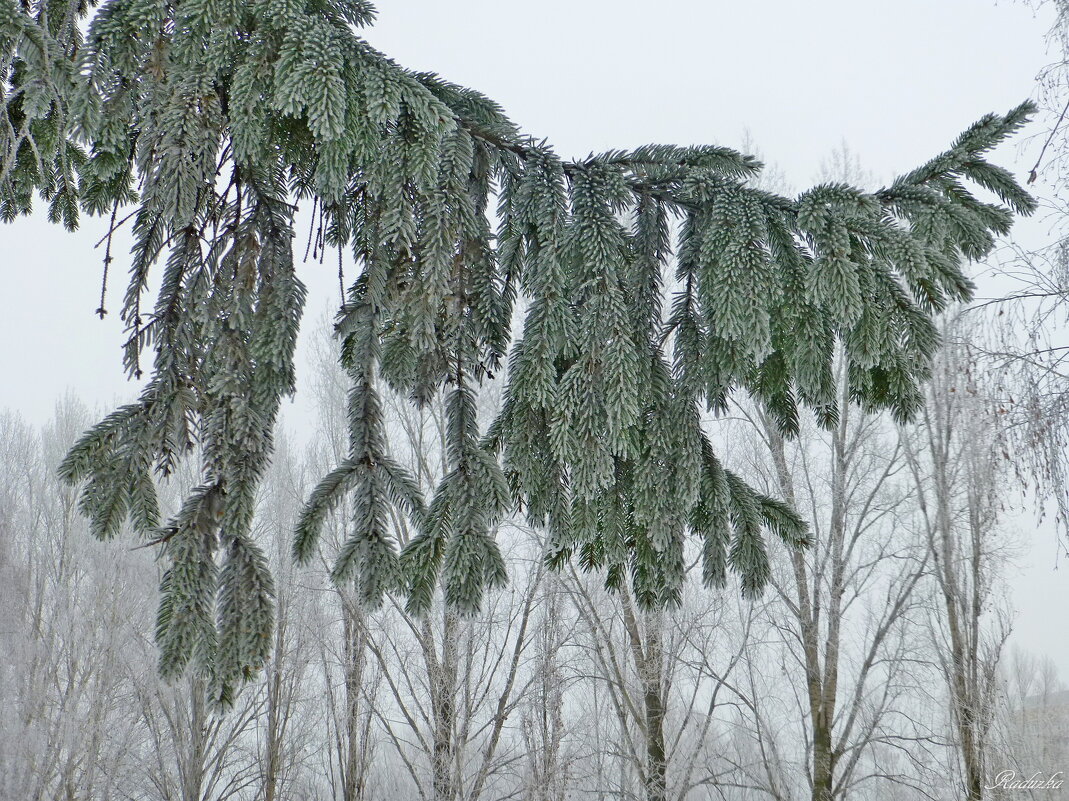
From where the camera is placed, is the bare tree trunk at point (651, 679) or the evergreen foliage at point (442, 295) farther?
the bare tree trunk at point (651, 679)

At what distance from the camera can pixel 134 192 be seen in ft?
6.22

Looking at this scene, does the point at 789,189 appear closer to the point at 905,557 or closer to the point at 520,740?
the point at 905,557

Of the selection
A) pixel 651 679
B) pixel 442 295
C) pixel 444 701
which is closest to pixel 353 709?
pixel 444 701

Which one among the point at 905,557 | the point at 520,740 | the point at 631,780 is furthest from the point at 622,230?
the point at 631,780

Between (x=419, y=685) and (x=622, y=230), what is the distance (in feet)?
26.2

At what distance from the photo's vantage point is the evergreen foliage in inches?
44.3

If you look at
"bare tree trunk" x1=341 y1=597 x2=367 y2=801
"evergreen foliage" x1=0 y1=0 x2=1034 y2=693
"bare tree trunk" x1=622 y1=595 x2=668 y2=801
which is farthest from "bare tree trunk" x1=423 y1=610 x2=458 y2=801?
"evergreen foliage" x1=0 y1=0 x2=1034 y2=693

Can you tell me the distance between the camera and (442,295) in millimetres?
1212

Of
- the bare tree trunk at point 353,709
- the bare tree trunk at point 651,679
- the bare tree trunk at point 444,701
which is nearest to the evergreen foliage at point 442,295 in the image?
the bare tree trunk at point 651,679

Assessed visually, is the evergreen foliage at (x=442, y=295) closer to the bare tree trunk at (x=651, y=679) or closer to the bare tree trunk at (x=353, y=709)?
the bare tree trunk at (x=651, y=679)

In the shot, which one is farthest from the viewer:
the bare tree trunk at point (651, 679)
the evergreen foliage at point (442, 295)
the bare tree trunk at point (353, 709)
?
the bare tree trunk at point (353, 709)

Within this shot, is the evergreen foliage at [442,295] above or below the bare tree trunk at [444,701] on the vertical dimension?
above

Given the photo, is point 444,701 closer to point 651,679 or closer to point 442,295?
point 651,679

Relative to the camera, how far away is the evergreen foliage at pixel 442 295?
113 centimetres
